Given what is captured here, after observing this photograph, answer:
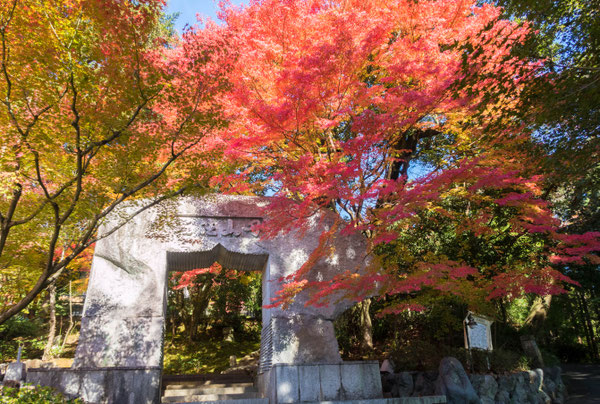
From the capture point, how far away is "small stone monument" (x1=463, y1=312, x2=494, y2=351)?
8375 millimetres

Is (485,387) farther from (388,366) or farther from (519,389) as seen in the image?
(388,366)

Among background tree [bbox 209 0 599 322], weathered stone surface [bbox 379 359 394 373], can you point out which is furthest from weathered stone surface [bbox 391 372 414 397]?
background tree [bbox 209 0 599 322]

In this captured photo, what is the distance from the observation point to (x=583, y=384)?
39.7 ft

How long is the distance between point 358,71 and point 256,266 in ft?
17.1

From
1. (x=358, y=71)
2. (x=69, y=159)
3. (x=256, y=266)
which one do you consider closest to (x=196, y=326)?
(x=256, y=266)

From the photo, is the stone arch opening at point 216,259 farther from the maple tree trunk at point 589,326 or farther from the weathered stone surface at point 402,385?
the maple tree trunk at point 589,326

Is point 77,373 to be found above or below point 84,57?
below

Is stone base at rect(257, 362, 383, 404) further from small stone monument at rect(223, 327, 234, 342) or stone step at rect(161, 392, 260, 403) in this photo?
small stone monument at rect(223, 327, 234, 342)

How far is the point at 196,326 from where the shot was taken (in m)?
15.5

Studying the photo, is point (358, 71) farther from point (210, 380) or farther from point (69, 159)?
point (210, 380)

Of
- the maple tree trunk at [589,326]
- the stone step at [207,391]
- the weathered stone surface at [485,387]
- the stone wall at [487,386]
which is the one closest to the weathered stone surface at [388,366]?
the stone wall at [487,386]

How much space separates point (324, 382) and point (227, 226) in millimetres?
4073

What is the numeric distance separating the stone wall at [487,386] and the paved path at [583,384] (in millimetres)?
1550

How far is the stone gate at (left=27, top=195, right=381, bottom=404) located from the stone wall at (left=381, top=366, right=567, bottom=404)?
734 mm
